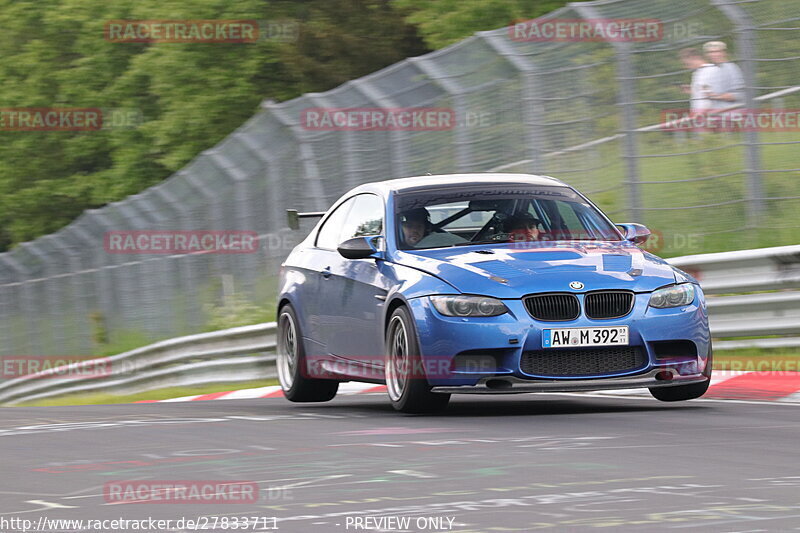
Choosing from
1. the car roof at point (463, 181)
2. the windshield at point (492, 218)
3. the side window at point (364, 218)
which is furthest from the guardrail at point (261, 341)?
the side window at point (364, 218)

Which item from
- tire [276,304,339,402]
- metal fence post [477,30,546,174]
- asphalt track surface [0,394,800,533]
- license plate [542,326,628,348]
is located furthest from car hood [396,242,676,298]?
metal fence post [477,30,546,174]

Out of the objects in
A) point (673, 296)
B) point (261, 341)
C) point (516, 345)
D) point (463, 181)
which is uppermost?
point (463, 181)

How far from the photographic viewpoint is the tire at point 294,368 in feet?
39.3

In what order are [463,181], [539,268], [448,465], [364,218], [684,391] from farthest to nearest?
[364,218] → [463,181] → [684,391] → [539,268] → [448,465]

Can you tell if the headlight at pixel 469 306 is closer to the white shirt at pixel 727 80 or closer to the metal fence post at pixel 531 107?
the white shirt at pixel 727 80

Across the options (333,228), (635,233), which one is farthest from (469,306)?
(333,228)

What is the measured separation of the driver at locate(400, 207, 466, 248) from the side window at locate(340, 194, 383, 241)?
23 cm

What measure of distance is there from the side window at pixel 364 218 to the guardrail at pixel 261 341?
8.83 feet

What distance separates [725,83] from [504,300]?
16.0 ft

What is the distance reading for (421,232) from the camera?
34.4ft

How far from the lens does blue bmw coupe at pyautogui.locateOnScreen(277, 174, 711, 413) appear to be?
30.2 feet

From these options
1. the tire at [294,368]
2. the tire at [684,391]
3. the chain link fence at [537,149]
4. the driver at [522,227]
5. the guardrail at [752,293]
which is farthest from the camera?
the chain link fence at [537,149]

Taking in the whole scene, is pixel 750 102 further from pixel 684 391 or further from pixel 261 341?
pixel 261 341

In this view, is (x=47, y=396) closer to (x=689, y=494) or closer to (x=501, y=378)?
(x=501, y=378)
